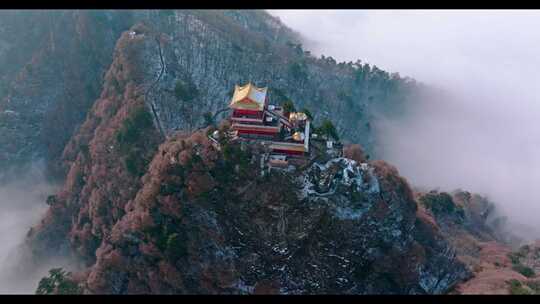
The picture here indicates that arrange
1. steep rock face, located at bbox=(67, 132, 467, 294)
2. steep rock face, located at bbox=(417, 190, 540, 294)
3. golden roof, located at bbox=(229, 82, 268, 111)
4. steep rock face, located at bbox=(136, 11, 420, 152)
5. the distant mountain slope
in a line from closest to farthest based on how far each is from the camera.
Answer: steep rock face, located at bbox=(67, 132, 467, 294) → golden roof, located at bbox=(229, 82, 268, 111) → steep rock face, located at bbox=(417, 190, 540, 294) → steep rock face, located at bbox=(136, 11, 420, 152) → the distant mountain slope

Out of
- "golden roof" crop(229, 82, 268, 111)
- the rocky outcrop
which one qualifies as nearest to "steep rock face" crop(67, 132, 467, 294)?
the rocky outcrop

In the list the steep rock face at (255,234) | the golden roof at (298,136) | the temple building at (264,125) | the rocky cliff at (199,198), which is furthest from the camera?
the golden roof at (298,136)

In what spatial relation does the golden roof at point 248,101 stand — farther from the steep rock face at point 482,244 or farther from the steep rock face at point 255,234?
the steep rock face at point 482,244

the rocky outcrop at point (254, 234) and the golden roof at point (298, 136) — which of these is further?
the golden roof at point (298, 136)

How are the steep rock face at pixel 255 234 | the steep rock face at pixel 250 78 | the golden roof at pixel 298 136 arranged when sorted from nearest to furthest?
1. the steep rock face at pixel 255 234
2. the golden roof at pixel 298 136
3. the steep rock face at pixel 250 78

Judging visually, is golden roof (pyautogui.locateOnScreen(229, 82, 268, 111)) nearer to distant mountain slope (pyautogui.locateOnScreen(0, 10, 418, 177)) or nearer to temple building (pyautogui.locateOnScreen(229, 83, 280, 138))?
temple building (pyautogui.locateOnScreen(229, 83, 280, 138))

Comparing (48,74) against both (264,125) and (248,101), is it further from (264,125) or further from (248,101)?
(264,125)

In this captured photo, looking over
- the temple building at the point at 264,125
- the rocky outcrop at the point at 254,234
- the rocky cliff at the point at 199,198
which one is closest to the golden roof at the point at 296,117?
the temple building at the point at 264,125
